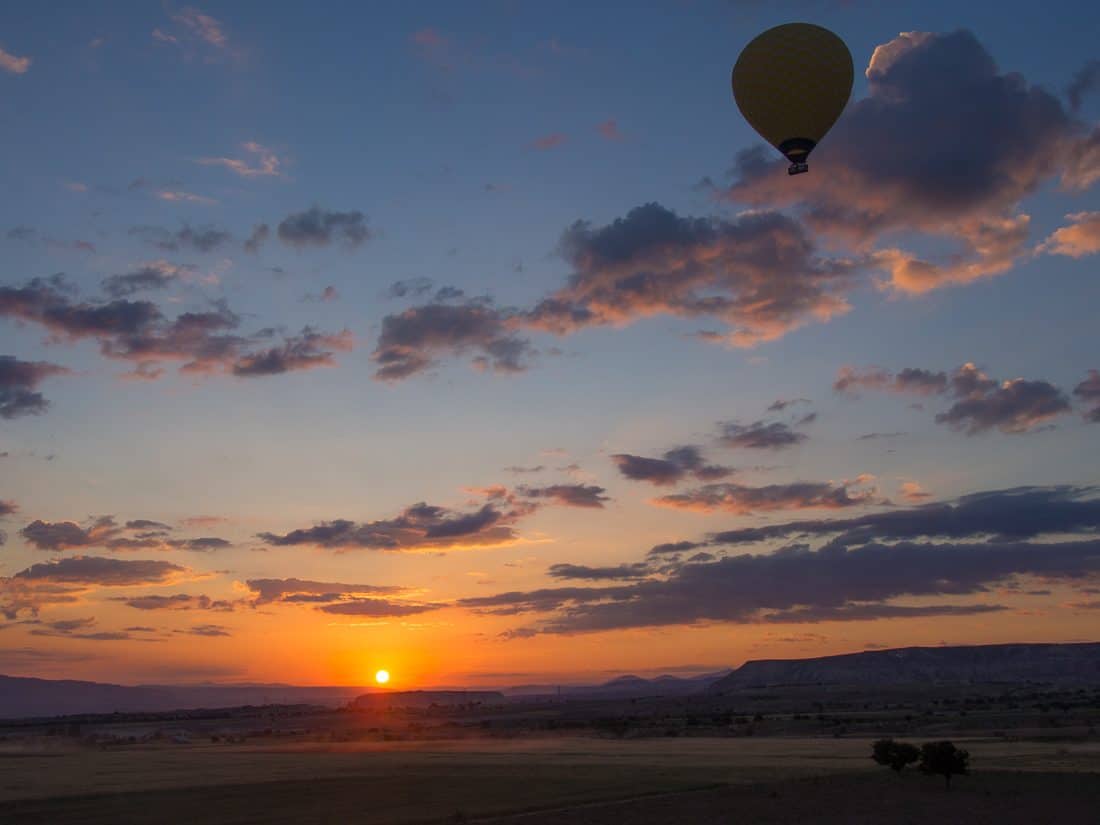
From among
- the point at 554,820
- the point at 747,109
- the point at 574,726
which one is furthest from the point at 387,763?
the point at 574,726

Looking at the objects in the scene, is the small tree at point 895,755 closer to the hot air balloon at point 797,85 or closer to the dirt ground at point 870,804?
the dirt ground at point 870,804

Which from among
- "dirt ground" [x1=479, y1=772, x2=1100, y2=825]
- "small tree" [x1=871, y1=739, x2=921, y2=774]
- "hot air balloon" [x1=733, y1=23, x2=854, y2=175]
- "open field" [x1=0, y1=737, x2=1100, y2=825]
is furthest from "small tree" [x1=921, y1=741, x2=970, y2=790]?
"hot air balloon" [x1=733, y1=23, x2=854, y2=175]

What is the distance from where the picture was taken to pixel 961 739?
2815 inches

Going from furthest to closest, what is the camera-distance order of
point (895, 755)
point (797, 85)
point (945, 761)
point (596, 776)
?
point (596, 776)
point (895, 755)
point (945, 761)
point (797, 85)

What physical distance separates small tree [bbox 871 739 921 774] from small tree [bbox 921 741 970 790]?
2.07m

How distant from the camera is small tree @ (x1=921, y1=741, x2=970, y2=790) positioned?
40.9 meters

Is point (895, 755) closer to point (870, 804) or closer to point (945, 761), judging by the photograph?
point (945, 761)

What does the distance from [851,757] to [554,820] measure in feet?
99.0

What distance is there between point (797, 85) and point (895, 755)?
91.5 ft

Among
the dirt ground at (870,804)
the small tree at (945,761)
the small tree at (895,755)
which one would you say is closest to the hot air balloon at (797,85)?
the dirt ground at (870,804)

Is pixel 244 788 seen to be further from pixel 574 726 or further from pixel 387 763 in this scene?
pixel 574 726

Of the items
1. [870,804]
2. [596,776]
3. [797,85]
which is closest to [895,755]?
[870,804]

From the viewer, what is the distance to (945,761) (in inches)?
1613

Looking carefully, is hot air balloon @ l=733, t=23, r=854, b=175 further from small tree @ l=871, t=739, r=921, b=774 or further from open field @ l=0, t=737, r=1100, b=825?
small tree @ l=871, t=739, r=921, b=774
